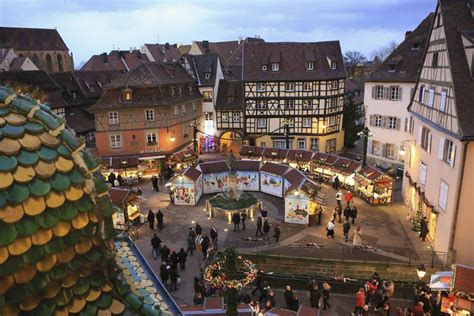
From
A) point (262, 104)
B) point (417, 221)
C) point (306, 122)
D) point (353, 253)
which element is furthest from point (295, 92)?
point (353, 253)

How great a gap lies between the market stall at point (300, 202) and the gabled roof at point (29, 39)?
52.9 metres

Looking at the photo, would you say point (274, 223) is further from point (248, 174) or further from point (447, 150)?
point (447, 150)

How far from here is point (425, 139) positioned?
23656 millimetres

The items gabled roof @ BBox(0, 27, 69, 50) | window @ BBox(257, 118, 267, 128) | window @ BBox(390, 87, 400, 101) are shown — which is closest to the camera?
window @ BBox(390, 87, 400, 101)

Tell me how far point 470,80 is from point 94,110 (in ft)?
94.2

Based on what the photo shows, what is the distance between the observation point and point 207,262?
1880 cm

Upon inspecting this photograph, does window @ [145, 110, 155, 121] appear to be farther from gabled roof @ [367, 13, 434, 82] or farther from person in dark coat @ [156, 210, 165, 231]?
gabled roof @ [367, 13, 434, 82]

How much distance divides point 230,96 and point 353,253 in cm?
2734

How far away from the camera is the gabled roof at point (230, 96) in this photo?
141ft

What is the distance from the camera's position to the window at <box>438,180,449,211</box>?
19000 mm

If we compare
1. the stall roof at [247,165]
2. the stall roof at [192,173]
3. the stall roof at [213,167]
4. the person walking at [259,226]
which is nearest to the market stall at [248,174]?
the stall roof at [247,165]

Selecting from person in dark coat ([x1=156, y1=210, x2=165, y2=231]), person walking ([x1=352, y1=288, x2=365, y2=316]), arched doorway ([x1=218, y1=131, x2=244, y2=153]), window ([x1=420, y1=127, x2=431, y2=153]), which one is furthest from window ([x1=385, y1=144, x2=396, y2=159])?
person walking ([x1=352, y1=288, x2=365, y2=316])

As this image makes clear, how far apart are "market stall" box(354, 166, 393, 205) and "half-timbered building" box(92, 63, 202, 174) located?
17.9 meters

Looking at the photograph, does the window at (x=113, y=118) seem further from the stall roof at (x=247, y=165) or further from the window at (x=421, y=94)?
the window at (x=421, y=94)
